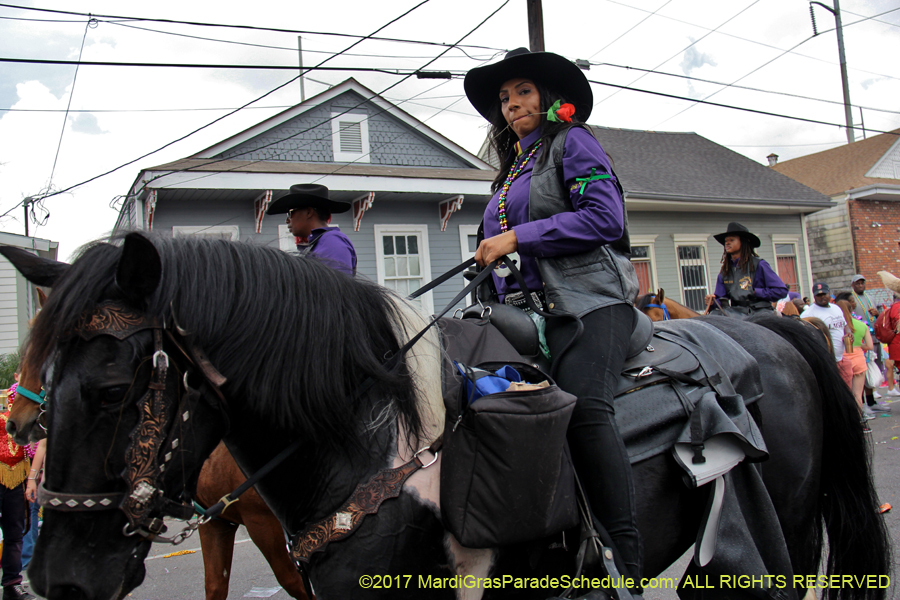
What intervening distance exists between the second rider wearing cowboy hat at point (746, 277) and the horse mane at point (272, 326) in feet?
18.2

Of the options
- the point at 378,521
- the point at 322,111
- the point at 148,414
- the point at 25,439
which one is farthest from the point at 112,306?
the point at 322,111

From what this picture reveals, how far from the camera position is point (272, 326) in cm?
172

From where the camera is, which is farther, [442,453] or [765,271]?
[765,271]

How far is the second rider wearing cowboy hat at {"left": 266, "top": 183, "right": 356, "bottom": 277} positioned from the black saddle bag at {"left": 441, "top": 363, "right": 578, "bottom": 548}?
7.33ft

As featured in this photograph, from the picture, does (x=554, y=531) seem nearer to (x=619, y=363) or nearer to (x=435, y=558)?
(x=435, y=558)

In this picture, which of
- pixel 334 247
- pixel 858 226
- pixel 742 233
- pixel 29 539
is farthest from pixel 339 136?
pixel 858 226

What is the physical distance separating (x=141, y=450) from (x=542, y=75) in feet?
6.68

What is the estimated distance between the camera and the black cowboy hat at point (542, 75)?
8.07ft

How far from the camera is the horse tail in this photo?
9.30 feet

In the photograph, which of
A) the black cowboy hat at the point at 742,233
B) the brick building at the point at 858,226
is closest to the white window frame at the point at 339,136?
the black cowboy hat at the point at 742,233

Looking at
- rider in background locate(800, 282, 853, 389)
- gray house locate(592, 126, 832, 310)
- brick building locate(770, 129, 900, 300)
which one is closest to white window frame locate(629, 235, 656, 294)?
gray house locate(592, 126, 832, 310)

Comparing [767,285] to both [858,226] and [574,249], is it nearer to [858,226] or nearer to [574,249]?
[574,249]

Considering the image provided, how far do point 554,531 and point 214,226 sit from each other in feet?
37.3

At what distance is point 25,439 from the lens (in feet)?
9.81
